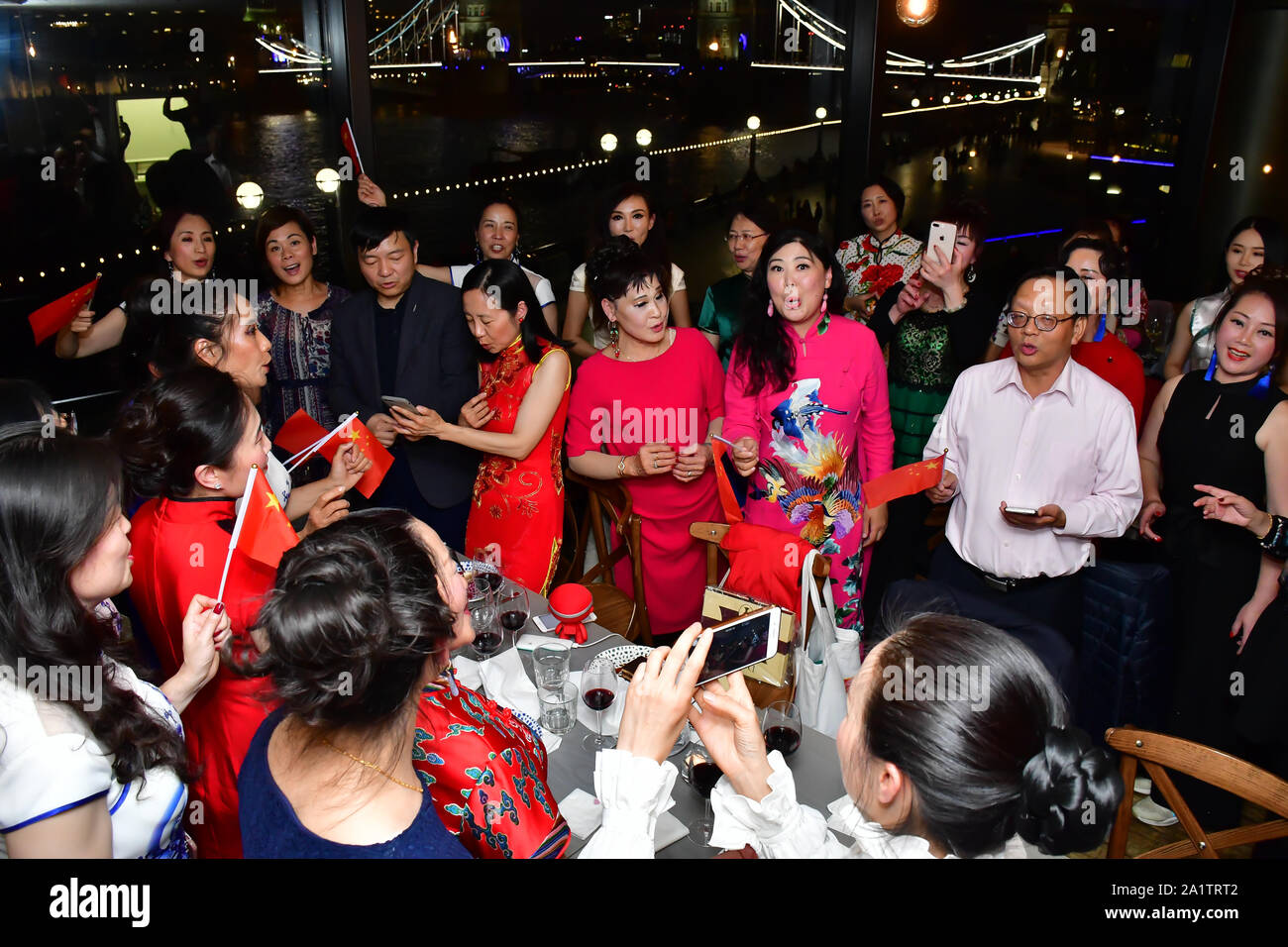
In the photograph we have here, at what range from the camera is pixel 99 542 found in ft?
5.34

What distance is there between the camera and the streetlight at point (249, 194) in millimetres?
4270

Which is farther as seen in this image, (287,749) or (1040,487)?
(1040,487)

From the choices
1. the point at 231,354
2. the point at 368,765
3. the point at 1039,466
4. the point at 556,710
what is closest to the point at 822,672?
the point at 556,710

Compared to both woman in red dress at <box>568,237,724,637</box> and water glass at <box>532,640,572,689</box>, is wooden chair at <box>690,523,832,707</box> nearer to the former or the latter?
woman in red dress at <box>568,237,724,637</box>

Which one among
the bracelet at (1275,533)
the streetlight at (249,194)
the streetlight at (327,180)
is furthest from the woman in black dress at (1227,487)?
the streetlight at (249,194)

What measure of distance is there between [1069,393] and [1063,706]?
1.44 m

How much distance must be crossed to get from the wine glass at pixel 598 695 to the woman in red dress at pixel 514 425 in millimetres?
1021

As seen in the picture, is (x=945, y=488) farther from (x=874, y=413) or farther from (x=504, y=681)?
(x=504, y=681)

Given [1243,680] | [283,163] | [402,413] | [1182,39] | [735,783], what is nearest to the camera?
[735,783]

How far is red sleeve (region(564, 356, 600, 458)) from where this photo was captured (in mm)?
3191

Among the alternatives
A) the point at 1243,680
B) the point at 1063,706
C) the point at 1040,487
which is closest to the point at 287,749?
the point at 1063,706

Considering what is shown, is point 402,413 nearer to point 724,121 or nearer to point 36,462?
point 36,462

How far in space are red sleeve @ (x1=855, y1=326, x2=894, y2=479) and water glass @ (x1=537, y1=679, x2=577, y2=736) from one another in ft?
4.64

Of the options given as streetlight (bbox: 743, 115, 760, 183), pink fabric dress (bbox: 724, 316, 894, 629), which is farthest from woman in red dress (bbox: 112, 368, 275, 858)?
streetlight (bbox: 743, 115, 760, 183)
